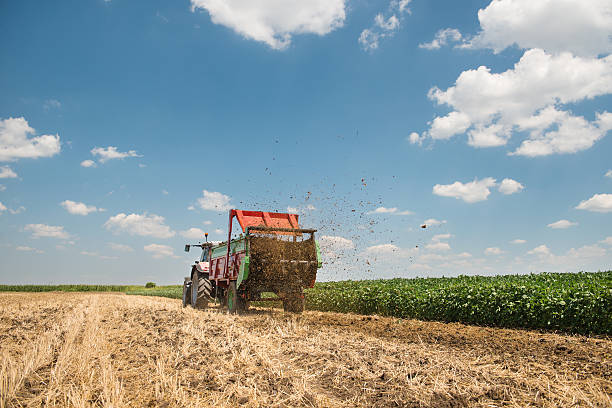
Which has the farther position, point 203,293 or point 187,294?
point 187,294

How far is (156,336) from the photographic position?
7715 millimetres

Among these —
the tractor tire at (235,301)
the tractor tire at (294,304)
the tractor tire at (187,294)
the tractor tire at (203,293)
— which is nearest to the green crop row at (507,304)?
the tractor tire at (294,304)

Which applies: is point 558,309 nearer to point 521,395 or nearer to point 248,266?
→ point 521,395

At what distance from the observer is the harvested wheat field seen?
169 inches

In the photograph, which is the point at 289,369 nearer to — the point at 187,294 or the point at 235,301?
the point at 235,301

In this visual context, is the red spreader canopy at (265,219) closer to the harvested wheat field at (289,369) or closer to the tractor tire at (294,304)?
the tractor tire at (294,304)

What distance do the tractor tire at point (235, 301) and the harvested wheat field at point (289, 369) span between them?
9.15ft

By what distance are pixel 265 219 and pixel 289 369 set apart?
711 centimetres

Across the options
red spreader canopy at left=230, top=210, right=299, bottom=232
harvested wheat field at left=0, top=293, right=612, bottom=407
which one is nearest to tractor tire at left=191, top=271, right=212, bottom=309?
red spreader canopy at left=230, top=210, right=299, bottom=232

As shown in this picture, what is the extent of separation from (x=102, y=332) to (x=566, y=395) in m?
8.06

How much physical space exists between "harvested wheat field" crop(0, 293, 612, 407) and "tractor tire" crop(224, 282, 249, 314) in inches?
110

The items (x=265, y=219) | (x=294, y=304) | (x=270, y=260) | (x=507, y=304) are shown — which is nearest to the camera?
(x=270, y=260)

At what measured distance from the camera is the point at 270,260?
11.0 meters

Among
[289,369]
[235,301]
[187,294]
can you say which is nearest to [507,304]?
[235,301]
